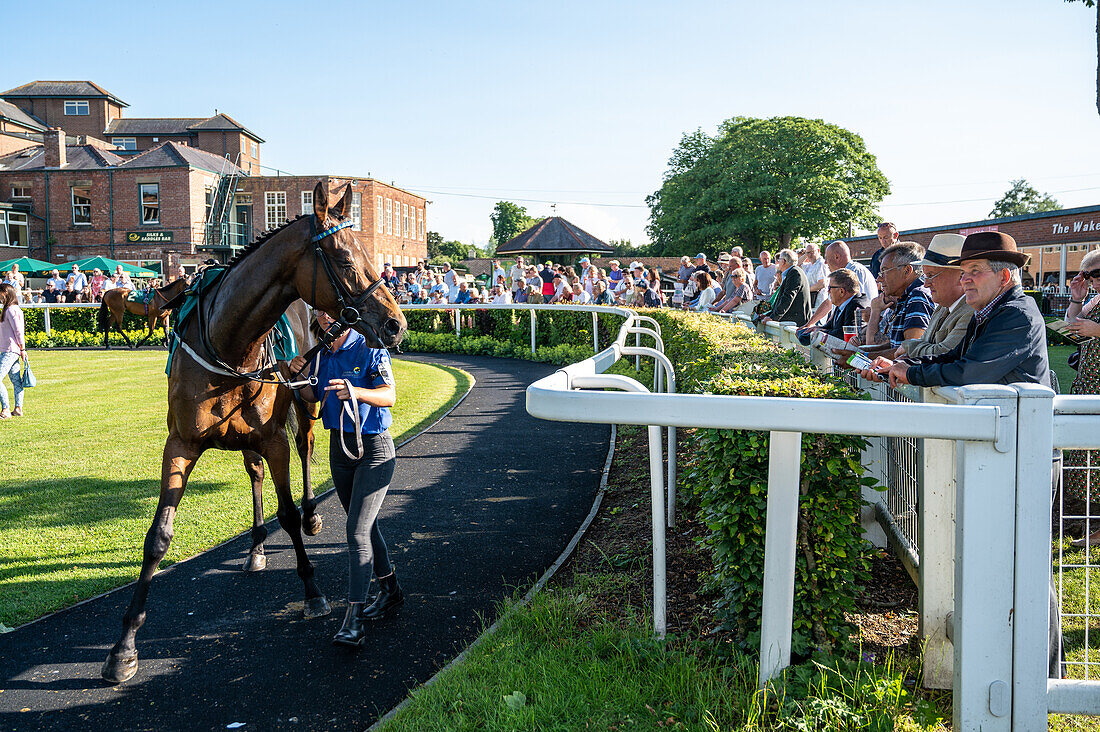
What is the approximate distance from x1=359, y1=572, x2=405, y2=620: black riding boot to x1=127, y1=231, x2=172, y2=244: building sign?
48.1 m

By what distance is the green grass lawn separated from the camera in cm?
527

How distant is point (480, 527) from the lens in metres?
6.14

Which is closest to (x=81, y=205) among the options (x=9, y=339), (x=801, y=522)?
(x=9, y=339)

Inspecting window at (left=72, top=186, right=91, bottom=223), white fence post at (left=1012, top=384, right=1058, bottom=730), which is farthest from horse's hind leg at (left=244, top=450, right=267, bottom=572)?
window at (left=72, top=186, right=91, bottom=223)

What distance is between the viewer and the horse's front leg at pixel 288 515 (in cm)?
456

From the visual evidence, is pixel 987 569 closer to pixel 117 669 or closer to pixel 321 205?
pixel 321 205

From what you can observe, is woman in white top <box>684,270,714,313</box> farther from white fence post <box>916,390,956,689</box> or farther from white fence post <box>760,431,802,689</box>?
white fence post <box>760,431,802,689</box>

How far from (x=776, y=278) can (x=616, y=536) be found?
749 centimetres

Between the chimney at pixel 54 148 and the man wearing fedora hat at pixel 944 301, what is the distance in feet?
181

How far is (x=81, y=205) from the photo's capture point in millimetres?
47938

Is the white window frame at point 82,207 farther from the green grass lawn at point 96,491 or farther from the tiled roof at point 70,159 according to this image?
the green grass lawn at point 96,491

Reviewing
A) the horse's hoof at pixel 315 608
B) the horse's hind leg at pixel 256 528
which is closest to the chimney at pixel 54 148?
the horse's hind leg at pixel 256 528

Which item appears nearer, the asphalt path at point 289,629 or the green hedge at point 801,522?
the green hedge at point 801,522

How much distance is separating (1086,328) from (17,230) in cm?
5552
